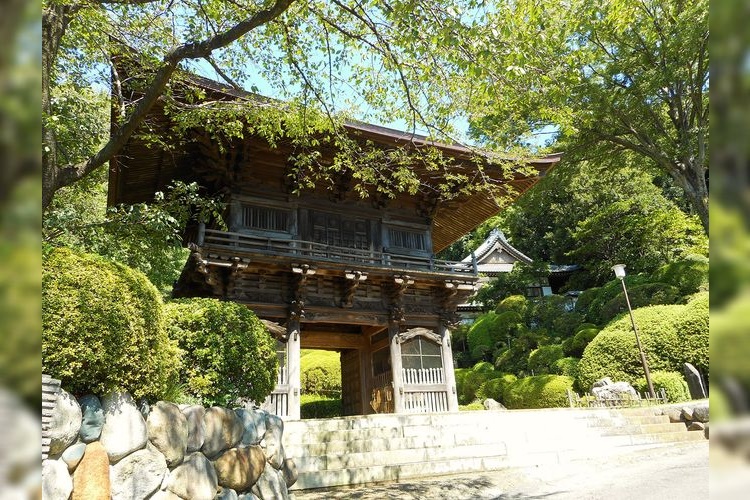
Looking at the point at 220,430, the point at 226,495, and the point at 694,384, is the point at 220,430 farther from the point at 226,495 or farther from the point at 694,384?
the point at 694,384

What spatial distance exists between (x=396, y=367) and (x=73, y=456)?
29.9 ft

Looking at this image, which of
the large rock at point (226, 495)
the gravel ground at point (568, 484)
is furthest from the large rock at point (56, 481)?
the gravel ground at point (568, 484)

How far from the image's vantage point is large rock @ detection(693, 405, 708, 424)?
9.99 m

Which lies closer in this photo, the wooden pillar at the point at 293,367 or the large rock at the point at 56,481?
the large rock at the point at 56,481

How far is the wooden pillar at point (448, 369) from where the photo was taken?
12.0m

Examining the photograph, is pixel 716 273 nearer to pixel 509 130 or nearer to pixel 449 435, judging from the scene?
pixel 449 435

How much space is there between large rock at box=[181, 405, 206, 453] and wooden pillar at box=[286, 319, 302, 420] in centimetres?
594

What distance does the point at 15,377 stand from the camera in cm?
38

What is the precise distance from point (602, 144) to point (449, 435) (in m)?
13.2

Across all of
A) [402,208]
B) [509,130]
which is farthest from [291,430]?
[509,130]

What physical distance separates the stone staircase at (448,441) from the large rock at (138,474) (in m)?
3.12

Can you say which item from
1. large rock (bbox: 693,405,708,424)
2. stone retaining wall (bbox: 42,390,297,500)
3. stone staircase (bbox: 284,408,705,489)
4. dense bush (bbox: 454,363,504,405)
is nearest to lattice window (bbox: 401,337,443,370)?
stone staircase (bbox: 284,408,705,489)

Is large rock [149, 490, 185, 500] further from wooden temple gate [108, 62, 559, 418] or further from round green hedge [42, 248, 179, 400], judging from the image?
wooden temple gate [108, 62, 559, 418]

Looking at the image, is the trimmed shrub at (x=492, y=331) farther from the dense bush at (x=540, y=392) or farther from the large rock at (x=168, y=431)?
the large rock at (x=168, y=431)
